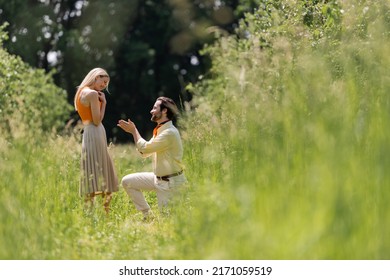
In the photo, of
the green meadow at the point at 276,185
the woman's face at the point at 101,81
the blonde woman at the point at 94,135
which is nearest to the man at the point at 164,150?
the green meadow at the point at 276,185

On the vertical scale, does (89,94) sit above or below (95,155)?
above

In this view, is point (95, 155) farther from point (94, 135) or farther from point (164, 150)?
point (164, 150)

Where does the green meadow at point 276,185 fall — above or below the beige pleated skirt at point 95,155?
above

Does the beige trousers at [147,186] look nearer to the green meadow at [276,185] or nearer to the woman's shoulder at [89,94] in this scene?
the green meadow at [276,185]

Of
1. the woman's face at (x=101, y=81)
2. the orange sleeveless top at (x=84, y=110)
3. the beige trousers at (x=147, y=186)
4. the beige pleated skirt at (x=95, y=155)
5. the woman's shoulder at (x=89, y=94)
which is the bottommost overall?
the beige trousers at (x=147, y=186)

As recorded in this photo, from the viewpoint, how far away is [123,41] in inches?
1640

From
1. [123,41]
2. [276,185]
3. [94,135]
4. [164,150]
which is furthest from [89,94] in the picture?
[123,41]

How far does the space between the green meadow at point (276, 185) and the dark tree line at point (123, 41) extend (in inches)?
1119

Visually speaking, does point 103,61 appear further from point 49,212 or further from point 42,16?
point 49,212

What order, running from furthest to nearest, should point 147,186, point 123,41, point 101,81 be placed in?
1. point 123,41
2. point 101,81
3. point 147,186

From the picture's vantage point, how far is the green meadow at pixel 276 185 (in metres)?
4.70

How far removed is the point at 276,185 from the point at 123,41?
37118mm

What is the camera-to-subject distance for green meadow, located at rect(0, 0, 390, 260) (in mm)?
4695

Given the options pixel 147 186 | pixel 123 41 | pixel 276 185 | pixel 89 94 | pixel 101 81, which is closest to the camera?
pixel 276 185
